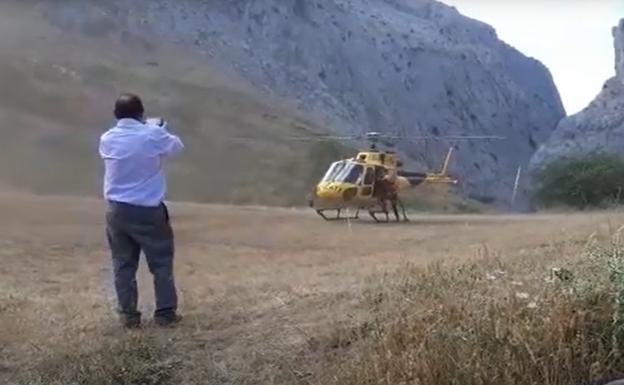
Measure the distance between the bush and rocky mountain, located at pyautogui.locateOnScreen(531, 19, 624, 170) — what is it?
15110 mm

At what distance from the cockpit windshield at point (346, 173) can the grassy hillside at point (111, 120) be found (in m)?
15.2

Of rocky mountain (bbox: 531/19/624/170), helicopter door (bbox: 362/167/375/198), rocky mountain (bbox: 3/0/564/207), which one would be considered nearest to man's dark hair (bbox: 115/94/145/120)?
helicopter door (bbox: 362/167/375/198)

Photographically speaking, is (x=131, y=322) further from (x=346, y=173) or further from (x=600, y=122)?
(x=600, y=122)

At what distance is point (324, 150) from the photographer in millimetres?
49656

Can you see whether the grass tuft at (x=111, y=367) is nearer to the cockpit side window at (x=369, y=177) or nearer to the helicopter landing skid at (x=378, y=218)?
the cockpit side window at (x=369, y=177)

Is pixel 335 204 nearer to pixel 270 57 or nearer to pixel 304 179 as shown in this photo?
pixel 304 179

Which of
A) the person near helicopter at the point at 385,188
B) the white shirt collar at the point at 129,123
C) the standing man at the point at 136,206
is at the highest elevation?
the white shirt collar at the point at 129,123

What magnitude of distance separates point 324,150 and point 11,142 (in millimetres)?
13075

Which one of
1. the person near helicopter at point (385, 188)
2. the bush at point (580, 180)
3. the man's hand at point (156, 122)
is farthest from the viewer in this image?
the bush at point (580, 180)

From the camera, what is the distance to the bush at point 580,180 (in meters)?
39.6

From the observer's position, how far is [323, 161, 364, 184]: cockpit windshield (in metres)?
26.8

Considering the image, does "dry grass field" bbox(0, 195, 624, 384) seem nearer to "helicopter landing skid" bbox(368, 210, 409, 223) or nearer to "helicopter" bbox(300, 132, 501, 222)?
"helicopter" bbox(300, 132, 501, 222)

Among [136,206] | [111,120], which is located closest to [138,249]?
[136,206]

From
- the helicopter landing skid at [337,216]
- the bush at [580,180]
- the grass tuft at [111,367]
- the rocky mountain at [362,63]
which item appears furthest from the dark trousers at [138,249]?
the rocky mountain at [362,63]
